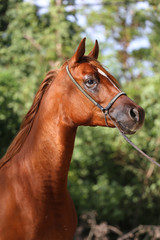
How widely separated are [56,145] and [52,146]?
0.04 meters

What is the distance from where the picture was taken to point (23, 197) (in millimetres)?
2424

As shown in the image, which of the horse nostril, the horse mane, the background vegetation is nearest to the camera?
the horse nostril

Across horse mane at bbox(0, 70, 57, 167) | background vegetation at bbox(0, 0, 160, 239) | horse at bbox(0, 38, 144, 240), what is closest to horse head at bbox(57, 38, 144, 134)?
horse at bbox(0, 38, 144, 240)

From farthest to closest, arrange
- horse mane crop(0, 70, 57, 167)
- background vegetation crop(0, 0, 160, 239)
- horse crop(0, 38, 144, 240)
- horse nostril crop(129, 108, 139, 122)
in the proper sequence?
1. background vegetation crop(0, 0, 160, 239)
2. horse mane crop(0, 70, 57, 167)
3. horse crop(0, 38, 144, 240)
4. horse nostril crop(129, 108, 139, 122)

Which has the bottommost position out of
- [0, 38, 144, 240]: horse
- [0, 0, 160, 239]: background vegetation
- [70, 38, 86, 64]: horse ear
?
[0, 0, 160, 239]: background vegetation

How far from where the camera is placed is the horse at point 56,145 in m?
2.36

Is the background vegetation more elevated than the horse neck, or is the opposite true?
the horse neck

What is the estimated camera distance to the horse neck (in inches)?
96.7

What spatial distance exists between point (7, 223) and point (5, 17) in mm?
5947

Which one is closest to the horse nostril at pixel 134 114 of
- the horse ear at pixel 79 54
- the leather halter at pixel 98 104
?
the leather halter at pixel 98 104

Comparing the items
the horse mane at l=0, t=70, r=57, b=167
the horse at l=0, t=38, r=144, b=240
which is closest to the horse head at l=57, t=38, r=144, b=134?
the horse at l=0, t=38, r=144, b=240

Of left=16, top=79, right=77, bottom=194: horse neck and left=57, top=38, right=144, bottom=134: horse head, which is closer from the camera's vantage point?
left=57, top=38, right=144, bottom=134: horse head

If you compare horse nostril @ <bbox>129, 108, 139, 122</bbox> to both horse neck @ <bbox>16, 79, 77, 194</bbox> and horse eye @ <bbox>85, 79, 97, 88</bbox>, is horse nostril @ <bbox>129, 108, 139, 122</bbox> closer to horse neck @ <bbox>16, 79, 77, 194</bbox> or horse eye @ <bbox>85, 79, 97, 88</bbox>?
horse eye @ <bbox>85, 79, 97, 88</bbox>

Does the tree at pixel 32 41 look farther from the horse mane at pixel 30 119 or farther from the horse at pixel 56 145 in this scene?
the horse at pixel 56 145
